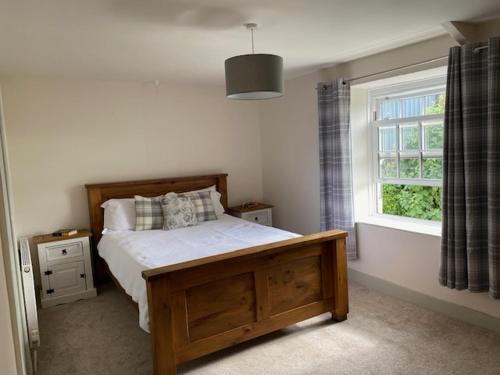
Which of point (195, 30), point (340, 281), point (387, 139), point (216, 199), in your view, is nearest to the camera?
point (195, 30)

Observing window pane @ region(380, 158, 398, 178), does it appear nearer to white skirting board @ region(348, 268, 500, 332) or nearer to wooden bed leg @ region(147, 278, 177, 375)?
white skirting board @ region(348, 268, 500, 332)

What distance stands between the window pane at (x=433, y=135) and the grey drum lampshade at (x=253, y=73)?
5.48ft

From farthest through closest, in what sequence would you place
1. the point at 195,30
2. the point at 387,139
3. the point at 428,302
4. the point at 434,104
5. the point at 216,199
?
the point at 216,199
the point at 387,139
the point at 434,104
the point at 428,302
the point at 195,30

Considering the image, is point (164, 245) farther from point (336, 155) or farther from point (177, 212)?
point (336, 155)

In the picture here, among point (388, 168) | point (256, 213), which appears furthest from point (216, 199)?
point (388, 168)

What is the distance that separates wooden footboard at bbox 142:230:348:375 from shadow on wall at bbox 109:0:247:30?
1.46 m

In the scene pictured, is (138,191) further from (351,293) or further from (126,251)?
(351,293)

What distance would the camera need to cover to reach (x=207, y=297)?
238 centimetres

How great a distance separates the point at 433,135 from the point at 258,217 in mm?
2130

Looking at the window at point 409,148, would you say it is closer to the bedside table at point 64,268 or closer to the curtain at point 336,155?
the curtain at point 336,155

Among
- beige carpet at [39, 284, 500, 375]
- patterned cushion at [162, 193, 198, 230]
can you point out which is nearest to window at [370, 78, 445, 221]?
beige carpet at [39, 284, 500, 375]

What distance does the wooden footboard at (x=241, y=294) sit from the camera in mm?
2205

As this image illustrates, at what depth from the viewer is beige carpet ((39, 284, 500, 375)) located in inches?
91.9

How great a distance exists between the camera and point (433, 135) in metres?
3.23
